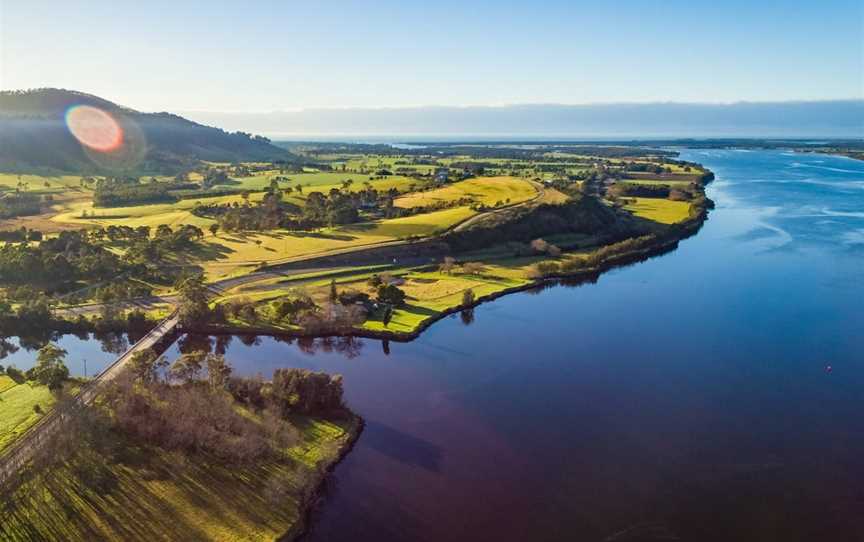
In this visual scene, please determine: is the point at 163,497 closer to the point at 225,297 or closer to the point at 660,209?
the point at 225,297

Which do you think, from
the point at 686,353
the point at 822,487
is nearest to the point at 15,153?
the point at 686,353

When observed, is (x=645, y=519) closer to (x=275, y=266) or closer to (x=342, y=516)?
(x=342, y=516)

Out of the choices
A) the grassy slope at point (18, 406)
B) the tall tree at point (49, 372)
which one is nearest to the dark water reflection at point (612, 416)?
the tall tree at point (49, 372)

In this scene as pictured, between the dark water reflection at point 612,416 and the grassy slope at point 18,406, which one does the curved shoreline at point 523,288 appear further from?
the grassy slope at point 18,406

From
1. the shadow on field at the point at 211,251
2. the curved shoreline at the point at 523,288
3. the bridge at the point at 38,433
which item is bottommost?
the curved shoreline at the point at 523,288

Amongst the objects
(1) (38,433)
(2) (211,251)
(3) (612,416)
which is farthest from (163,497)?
(2) (211,251)

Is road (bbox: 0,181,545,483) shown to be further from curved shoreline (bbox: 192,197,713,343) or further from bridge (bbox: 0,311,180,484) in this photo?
curved shoreline (bbox: 192,197,713,343)

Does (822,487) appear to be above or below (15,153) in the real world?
below

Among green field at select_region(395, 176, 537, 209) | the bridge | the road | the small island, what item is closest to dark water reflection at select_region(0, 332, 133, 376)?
the small island
